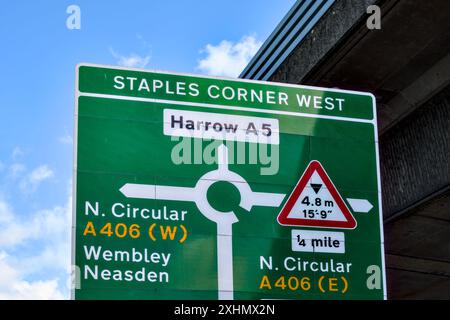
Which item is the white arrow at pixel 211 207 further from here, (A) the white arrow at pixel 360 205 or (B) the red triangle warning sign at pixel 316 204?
(A) the white arrow at pixel 360 205

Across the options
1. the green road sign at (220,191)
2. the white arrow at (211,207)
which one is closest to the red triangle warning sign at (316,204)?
the green road sign at (220,191)

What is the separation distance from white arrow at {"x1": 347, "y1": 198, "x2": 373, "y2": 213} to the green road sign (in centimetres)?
1

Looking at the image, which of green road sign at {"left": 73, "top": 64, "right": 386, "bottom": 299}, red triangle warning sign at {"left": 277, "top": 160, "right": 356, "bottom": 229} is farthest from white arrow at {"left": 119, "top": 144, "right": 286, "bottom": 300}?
red triangle warning sign at {"left": 277, "top": 160, "right": 356, "bottom": 229}

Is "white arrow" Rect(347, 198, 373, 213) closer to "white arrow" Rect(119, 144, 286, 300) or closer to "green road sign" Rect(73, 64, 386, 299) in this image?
"green road sign" Rect(73, 64, 386, 299)

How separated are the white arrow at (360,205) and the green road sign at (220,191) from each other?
1 centimetres

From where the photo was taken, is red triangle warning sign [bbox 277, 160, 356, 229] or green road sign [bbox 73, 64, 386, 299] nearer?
green road sign [bbox 73, 64, 386, 299]

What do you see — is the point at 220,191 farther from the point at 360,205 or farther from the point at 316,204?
the point at 360,205

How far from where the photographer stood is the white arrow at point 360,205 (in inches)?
A: 325

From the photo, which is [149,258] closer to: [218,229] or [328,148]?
[218,229]

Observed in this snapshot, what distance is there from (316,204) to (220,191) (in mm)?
972

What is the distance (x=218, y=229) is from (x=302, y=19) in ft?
17.7

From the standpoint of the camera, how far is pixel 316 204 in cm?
817

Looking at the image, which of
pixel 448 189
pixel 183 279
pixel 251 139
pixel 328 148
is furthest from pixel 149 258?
pixel 448 189

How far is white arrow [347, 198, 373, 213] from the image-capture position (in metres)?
8.27
